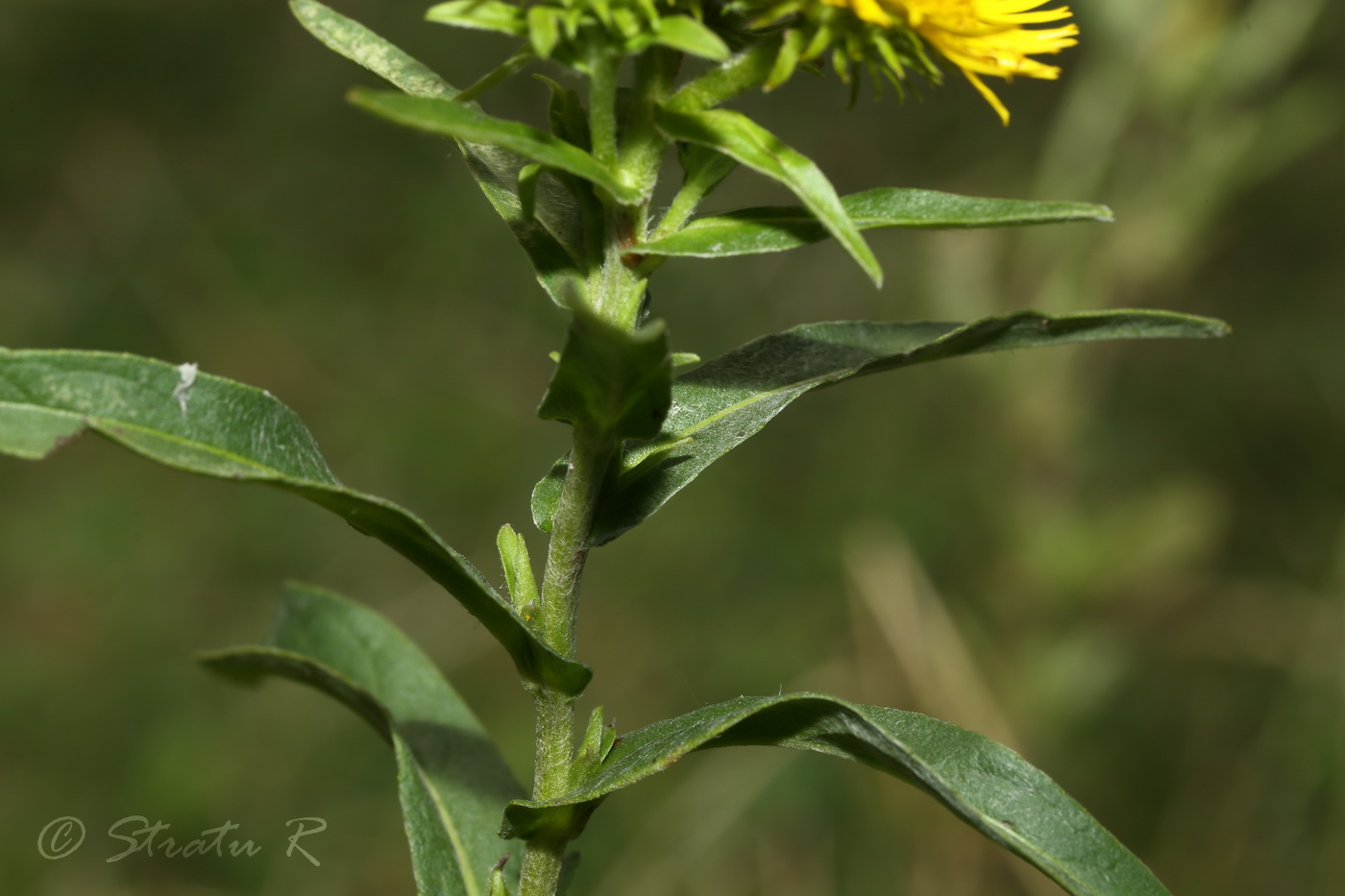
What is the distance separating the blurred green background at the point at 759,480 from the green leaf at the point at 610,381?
A: 8.75 ft

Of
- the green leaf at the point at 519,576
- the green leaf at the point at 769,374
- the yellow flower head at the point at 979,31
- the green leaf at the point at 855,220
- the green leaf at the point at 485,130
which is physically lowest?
the green leaf at the point at 519,576

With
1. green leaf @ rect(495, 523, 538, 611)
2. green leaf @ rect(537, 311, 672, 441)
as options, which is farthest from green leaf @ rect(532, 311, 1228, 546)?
green leaf @ rect(537, 311, 672, 441)

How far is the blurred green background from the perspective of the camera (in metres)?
4.70

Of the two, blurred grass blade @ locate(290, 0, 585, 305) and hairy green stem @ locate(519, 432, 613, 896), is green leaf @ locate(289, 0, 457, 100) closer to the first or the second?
blurred grass blade @ locate(290, 0, 585, 305)

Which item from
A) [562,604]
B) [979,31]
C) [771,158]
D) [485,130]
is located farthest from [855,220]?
[562,604]

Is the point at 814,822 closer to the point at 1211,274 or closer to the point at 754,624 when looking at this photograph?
the point at 754,624

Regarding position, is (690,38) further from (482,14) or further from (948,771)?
(948,771)

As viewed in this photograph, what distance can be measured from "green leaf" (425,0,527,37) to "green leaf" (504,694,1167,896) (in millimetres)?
922

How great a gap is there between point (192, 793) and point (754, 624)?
315 centimetres

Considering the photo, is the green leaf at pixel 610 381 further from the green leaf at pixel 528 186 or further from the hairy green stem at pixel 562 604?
the green leaf at pixel 528 186

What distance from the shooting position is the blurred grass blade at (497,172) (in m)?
1.71

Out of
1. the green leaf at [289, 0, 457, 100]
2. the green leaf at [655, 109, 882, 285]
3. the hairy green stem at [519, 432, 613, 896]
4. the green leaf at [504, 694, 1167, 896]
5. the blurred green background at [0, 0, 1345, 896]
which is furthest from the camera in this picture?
the blurred green background at [0, 0, 1345, 896]

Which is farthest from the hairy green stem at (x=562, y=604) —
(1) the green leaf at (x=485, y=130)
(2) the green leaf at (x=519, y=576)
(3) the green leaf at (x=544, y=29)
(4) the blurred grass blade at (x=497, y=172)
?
(3) the green leaf at (x=544, y=29)

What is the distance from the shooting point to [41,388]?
145 centimetres
